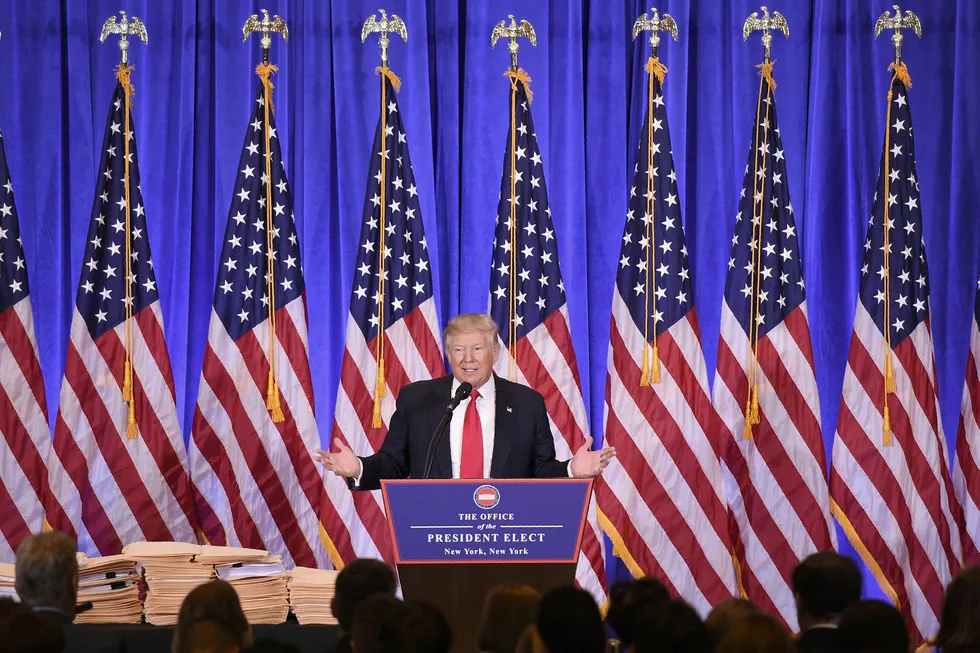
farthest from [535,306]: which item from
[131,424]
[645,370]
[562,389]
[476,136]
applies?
[131,424]

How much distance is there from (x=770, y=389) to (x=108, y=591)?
3.91m

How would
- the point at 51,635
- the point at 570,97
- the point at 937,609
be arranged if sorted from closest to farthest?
the point at 51,635 < the point at 937,609 < the point at 570,97

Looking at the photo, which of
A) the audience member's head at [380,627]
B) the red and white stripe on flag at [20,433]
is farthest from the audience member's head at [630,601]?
the red and white stripe on flag at [20,433]

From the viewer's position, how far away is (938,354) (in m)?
7.71

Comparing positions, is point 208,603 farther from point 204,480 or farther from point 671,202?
point 671,202

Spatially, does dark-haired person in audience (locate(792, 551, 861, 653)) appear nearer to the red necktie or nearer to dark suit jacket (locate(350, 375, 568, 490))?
dark suit jacket (locate(350, 375, 568, 490))

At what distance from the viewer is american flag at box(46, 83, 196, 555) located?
700cm

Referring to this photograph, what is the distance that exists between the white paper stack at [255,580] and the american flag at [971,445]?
4.17 metres

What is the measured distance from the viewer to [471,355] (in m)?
4.85

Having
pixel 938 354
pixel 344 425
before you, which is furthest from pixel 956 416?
pixel 344 425

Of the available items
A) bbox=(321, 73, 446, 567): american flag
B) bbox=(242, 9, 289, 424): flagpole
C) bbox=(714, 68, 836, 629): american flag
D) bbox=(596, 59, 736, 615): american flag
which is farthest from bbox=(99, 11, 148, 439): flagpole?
bbox=(714, 68, 836, 629): american flag

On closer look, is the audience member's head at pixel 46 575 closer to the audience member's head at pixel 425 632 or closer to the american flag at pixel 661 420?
the audience member's head at pixel 425 632

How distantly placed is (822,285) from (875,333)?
72 cm

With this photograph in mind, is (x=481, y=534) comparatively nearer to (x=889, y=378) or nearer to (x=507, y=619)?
(x=507, y=619)
